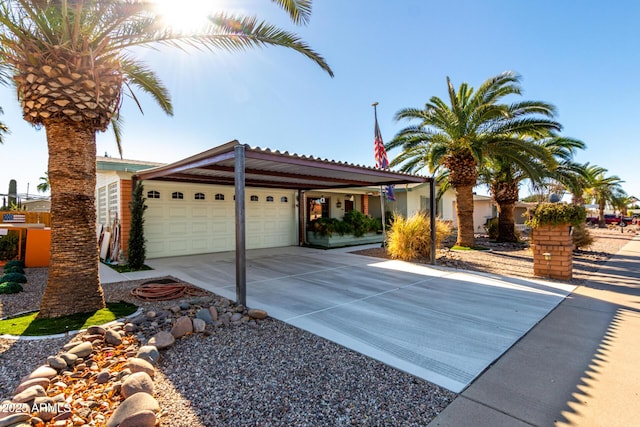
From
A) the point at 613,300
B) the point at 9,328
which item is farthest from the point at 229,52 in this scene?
the point at 613,300

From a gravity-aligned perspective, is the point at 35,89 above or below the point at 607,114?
below

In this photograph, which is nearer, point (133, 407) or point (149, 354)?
point (133, 407)

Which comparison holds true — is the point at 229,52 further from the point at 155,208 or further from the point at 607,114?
the point at 607,114

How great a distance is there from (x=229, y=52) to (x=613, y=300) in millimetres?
8165

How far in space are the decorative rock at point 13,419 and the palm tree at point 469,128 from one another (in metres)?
10.7

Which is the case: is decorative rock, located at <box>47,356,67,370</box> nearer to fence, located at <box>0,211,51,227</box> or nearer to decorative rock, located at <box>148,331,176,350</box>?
decorative rock, located at <box>148,331,176,350</box>

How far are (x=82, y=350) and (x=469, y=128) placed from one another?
39.5ft

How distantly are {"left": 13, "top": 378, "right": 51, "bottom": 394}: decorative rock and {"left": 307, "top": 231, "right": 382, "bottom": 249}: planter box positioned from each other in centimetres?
1056

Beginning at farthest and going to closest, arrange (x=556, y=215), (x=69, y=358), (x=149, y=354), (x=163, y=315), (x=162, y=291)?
(x=556, y=215)
(x=162, y=291)
(x=163, y=315)
(x=149, y=354)
(x=69, y=358)

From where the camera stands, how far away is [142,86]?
22.7 feet

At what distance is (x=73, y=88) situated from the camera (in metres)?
4.23

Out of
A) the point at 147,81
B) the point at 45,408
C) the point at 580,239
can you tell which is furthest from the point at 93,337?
the point at 580,239

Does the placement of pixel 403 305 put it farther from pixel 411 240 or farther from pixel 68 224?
pixel 68 224

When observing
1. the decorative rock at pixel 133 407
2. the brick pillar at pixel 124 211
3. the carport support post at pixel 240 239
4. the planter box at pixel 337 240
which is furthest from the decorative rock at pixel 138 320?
the planter box at pixel 337 240
